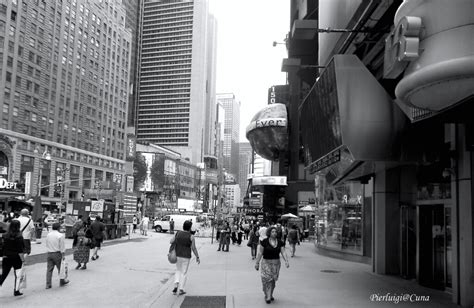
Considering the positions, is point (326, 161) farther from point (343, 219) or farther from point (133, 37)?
point (133, 37)

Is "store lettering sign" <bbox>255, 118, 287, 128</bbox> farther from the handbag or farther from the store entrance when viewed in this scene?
the handbag

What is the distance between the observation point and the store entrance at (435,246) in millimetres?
12281

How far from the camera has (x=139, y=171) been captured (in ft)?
439

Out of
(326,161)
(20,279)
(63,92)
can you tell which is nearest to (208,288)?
(20,279)

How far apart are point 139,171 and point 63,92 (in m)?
45.3

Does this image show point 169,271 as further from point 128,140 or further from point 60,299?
point 128,140

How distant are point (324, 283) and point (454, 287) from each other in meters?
3.67

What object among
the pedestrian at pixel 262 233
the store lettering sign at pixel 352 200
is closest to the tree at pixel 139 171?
the store lettering sign at pixel 352 200

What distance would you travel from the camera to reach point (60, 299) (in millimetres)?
10172

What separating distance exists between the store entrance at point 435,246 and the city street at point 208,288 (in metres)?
0.45

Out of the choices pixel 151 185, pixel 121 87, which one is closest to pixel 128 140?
pixel 121 87

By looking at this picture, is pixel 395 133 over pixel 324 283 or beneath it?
over

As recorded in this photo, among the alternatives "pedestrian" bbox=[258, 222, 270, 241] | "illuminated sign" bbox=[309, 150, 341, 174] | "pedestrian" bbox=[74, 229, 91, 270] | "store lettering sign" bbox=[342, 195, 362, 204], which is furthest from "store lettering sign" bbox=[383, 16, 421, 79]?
"store lettering sign" bbox=[342, 195, 362, 204]

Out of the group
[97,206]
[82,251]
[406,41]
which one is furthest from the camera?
[97,206]
